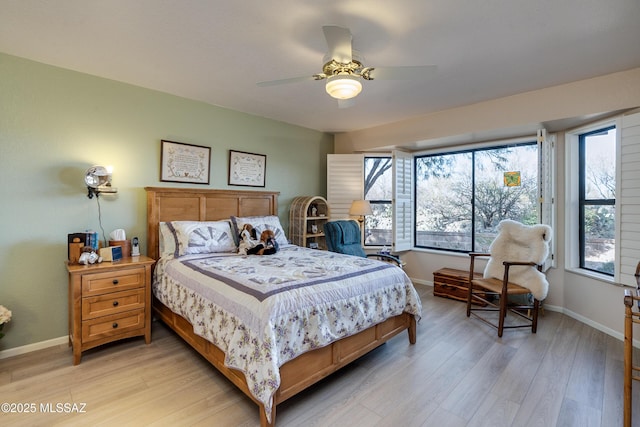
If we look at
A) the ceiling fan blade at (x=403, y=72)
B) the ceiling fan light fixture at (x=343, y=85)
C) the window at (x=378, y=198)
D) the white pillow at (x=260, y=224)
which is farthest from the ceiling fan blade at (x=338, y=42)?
the window at (x=378, y=198)

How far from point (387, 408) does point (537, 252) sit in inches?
94.3

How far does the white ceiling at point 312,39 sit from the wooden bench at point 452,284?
2.33 meters

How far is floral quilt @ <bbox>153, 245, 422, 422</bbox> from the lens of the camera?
168cm

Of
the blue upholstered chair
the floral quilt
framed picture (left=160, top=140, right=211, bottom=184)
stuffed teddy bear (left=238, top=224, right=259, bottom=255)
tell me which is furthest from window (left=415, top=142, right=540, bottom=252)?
framed picture (left=160, top=140, right=211, bottom=184)

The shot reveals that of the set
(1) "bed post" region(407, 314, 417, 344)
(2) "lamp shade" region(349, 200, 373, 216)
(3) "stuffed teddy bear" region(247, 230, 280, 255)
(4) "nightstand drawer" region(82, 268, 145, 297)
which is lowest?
(1) "bed post" region(407, 314, 417, 344)

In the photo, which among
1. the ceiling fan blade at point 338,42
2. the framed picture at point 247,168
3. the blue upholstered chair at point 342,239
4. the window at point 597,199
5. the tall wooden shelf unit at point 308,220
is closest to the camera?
the ceiling fan blade at point 338,42

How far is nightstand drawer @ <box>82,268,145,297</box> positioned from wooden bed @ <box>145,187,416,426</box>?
43 centimetres

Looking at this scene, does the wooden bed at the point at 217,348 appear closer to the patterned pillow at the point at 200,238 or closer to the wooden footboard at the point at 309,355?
the wooden footboard at the point at 309,355

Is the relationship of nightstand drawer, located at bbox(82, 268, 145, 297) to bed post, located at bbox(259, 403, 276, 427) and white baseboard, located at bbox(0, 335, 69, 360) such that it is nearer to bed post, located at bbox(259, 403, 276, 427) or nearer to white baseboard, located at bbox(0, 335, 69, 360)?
white baseboard, located at bbox(0, 335, 69, 360)

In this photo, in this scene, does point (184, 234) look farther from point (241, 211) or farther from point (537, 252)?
point (537, 252)

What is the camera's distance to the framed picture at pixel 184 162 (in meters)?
3.31

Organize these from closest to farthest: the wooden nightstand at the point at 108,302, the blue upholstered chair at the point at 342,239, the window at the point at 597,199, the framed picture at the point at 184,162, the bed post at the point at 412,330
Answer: the wooden nightstand at the point at 108,302
the bed post at the point at 412,330
the window at the point at 597,199
the framed picture at the point at 184,162
the blue upholstered chair at the point at 342,239

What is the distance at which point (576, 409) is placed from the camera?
73.3 inches

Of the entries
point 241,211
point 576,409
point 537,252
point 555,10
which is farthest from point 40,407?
point 537,252
